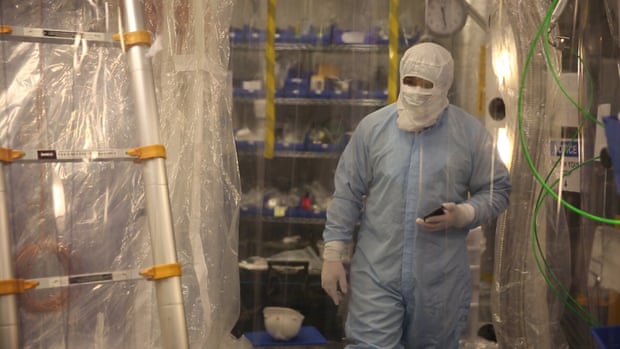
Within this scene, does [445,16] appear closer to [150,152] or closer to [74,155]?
[150,152]

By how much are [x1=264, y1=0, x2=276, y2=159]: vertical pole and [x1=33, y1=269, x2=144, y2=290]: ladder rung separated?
3.28ft

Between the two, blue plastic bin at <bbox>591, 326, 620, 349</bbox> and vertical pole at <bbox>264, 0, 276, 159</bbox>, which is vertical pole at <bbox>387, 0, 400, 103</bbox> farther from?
blue plastic bin at <bbox>591, 326, 620, 349</bbox>

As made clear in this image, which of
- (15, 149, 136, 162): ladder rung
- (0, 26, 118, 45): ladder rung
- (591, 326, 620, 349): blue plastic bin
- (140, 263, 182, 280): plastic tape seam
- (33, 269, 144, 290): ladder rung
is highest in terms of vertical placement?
(0, 26, 118, 45): ladder rung

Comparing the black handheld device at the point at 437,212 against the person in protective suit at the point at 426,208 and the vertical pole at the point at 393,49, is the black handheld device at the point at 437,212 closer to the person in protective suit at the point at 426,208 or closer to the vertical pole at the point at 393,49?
the person in protective suit at the point at 426,208

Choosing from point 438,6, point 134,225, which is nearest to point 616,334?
point 438,6

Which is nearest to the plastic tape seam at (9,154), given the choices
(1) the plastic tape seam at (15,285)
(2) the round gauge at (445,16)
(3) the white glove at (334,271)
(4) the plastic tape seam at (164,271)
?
(1) the plastic tape seam at (15,285)

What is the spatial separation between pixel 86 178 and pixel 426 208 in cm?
96

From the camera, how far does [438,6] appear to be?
2.11 metres

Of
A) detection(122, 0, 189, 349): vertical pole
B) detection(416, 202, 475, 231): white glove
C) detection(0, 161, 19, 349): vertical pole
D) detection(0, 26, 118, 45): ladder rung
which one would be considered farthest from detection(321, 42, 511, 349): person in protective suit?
detection(0, 161, 19, 349): vertical pole

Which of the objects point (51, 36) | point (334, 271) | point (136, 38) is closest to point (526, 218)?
point (334, 271)

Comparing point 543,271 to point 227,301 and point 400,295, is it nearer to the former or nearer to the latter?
point 400,295

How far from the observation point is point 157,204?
63.2 inches

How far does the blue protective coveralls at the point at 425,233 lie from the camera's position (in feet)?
6.68

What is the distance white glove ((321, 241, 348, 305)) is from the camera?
2.13 meters
